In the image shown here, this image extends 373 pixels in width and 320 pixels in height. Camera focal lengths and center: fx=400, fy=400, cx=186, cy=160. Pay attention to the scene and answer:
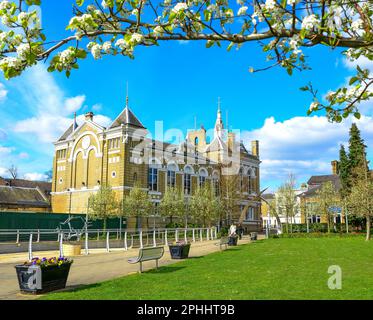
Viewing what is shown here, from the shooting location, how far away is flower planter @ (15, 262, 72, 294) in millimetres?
9766

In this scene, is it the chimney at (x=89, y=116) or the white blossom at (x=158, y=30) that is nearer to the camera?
the white blossom at (x=158, y=30)

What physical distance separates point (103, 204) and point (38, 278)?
26.0 metres

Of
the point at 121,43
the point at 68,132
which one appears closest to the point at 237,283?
the point at 121,43

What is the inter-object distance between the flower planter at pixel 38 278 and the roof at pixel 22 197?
136 feet

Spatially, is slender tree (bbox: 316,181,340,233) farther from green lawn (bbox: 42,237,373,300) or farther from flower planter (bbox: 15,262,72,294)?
flower planter (bbox: 15,262,72,294)

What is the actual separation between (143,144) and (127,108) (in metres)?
4.40

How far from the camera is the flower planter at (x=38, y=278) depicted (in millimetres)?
9766

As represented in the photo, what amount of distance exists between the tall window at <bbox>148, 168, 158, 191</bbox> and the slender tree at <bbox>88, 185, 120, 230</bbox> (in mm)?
7790

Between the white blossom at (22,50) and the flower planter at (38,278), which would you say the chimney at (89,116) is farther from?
the white blossom at (22,50)

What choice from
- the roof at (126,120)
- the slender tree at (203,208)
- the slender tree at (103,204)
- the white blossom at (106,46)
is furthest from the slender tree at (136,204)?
the white blossom at (106,46)

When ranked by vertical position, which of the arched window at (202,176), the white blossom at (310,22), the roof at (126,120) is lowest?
the white blossom at (310,22)

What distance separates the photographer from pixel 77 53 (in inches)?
184

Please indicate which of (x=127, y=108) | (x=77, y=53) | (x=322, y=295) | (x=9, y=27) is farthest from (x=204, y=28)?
(x=127, y=108)

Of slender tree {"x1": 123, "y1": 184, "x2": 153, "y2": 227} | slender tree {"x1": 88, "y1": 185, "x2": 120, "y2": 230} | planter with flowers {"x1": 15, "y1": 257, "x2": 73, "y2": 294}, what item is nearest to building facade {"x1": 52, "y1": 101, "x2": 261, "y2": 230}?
slender tree {"x1": 123, "y1": 184, "x2": 153, "y2": 227}
